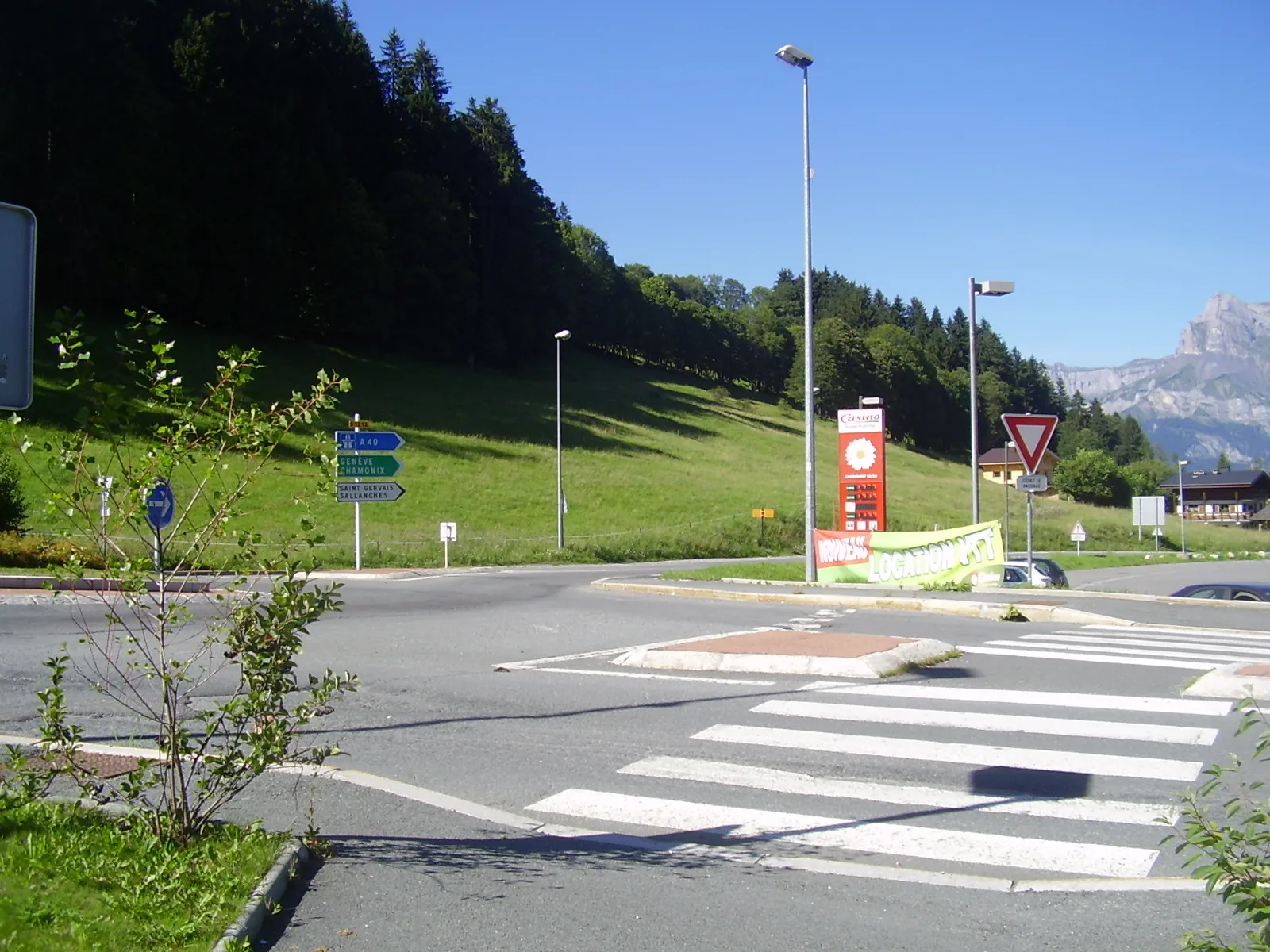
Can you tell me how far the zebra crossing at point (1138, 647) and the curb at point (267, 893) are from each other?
9.47 m

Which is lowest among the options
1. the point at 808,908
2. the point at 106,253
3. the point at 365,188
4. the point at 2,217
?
the point at 808,908

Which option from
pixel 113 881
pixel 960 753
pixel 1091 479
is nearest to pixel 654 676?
pixel 960 753

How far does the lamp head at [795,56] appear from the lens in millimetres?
21500

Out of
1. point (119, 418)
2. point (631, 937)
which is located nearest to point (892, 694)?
point (631, 937)

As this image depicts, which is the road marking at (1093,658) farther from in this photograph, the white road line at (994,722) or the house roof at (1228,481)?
the house roof at (1228,481)

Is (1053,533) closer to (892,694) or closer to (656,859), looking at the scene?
(892,694)

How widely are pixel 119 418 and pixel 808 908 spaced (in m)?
3.90

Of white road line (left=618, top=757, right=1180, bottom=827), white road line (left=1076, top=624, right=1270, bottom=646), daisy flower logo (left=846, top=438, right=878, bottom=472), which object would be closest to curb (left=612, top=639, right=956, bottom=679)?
white road line (left=618, top=757, right=1180, bottom=827)

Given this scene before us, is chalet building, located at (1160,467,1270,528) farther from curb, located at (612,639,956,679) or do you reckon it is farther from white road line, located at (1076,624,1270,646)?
curb, located at (612,639,956,679)

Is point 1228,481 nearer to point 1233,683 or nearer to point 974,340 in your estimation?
point 974,340

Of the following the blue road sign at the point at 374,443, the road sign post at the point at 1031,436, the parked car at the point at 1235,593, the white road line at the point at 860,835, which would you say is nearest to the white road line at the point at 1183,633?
the road sign post at the point at 1031,436

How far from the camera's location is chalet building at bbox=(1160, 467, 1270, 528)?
4806 inches

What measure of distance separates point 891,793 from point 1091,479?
96.1 meters

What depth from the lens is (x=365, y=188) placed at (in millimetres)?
76438
